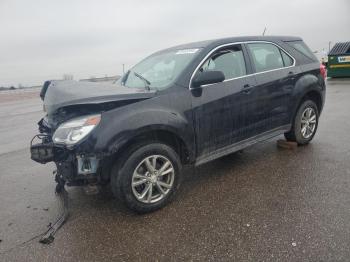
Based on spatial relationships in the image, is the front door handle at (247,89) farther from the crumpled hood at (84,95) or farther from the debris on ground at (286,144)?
the debris on ground at (286,144)

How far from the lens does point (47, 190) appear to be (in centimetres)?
411

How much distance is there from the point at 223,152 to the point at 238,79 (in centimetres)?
98

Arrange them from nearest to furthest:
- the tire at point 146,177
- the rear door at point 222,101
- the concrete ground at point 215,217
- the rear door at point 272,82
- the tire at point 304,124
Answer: the concrete ground at point 215,217 < the tire at point 146,177 < the rear door at point 222,101 < the rear door at point 272,82 < the tire at point 304,124

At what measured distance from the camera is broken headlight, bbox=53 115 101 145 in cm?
290

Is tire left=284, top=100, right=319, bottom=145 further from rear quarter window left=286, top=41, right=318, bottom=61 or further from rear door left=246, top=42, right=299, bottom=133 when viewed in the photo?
rear quarter window left=286, top=41, right=318, bottom=61

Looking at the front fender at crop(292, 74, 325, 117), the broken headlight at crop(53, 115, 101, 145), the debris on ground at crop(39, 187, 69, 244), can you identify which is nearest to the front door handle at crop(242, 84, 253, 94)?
the front fender at crop(292, 74, 325, 117)

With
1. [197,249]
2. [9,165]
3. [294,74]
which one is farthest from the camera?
[9,165]

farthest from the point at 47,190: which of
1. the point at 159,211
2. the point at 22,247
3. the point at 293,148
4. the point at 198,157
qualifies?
the point at 293,148

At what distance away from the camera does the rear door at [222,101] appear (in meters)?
3.57

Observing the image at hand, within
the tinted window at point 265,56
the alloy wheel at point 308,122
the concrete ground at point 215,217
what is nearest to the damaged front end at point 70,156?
the concrete ground at point 215,217

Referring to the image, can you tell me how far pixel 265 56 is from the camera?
4473mm

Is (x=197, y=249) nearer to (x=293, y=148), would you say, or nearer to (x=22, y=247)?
(x=22, y=247)

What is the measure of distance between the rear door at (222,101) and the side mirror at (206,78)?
0.08 meters

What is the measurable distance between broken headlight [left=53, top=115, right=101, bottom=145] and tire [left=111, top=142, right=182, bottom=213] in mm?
448
